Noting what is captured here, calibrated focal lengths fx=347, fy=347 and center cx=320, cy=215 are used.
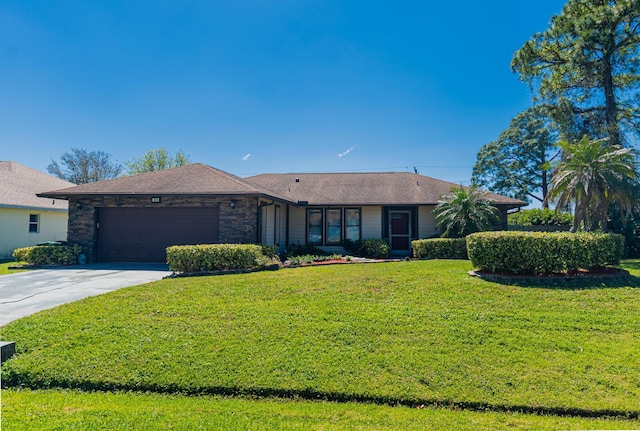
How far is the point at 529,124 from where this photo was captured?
107 ft

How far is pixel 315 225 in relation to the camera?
1620 cm

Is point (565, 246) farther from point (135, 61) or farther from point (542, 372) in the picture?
point (135, 61)

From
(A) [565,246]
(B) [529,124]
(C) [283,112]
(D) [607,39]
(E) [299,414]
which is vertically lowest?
(E) [299,414]

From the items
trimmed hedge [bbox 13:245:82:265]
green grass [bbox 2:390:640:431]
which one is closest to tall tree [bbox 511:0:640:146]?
green grass [bbox 2:390:640:431]

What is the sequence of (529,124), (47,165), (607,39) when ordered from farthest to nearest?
1. (47,165)
2. (529,124)
3. (607,39)

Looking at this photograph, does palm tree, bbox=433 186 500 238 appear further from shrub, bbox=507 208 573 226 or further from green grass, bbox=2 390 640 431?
green grass, bbox=2 390 640 431

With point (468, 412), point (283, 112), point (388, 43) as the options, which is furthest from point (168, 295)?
point (283, 112)

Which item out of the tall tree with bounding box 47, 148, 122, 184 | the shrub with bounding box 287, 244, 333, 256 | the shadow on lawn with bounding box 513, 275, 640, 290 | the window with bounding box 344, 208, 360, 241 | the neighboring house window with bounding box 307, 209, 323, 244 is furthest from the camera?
the tall tree with bounding box 47, 148, 122, 184

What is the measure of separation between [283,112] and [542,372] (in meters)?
15.3

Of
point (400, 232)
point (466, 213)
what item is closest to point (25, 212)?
point (400, 232)

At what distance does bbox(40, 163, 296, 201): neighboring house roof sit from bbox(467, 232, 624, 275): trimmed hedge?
726 cm

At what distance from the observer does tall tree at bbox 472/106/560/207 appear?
104 ft

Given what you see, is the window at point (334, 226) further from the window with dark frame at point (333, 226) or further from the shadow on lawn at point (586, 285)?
the shadow on lawn at point (586, 285)

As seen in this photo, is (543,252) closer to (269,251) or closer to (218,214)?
(269,251)
